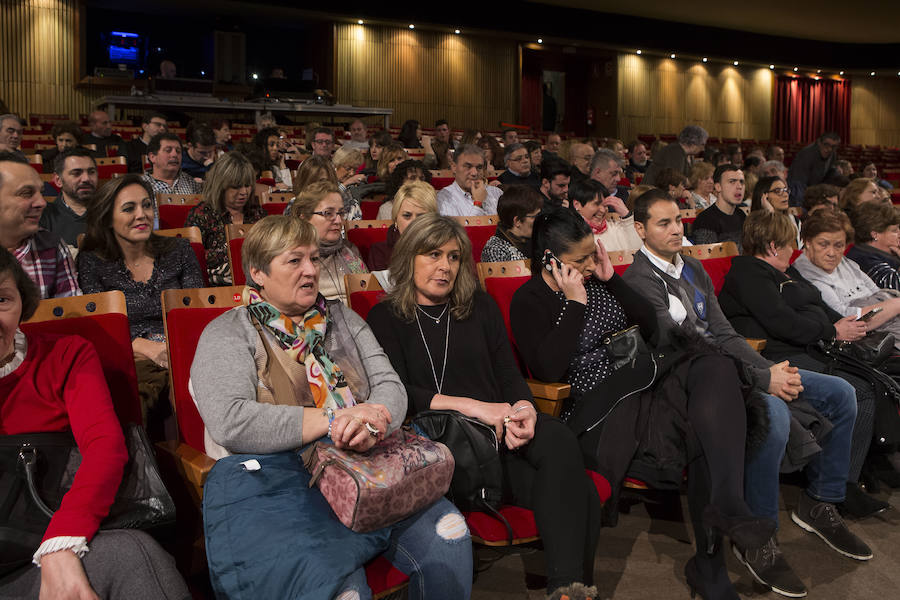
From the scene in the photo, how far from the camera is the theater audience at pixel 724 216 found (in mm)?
4516

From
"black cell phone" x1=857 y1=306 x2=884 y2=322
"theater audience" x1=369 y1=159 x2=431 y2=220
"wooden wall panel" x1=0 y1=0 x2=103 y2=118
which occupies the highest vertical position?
"wooden wall panel" x1=0 y1=0 x2=103 y2=118

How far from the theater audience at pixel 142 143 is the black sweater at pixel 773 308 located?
4.96m

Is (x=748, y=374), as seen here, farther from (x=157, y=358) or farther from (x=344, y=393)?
(x=157, y=358)

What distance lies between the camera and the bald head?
7.48 metres

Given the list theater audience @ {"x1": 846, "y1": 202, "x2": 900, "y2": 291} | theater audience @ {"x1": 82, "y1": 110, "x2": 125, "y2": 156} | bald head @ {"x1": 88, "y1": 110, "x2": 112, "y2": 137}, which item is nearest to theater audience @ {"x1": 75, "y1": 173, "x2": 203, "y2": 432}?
theater audience @ {"x1": 846, "y1": 202, "x2": 900, "y2": 291}

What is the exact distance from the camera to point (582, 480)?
1883mm

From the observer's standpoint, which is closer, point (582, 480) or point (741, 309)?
point (582, 480)

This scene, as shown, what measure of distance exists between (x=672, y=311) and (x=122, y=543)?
6.33ft

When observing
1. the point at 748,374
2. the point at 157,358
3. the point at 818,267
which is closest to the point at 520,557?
the point at 748,374

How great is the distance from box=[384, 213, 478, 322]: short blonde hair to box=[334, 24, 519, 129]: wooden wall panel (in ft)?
44.5

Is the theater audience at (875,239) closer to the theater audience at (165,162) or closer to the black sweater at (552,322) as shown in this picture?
the black sweater at (552,322)

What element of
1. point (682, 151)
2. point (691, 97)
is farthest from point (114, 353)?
point (691, 97)

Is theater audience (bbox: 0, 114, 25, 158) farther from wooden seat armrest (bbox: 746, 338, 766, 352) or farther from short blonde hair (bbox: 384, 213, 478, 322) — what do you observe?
wooden seat armrest (bbox: 746, 338, 766, 352)

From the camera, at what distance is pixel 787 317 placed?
2.89 meters
